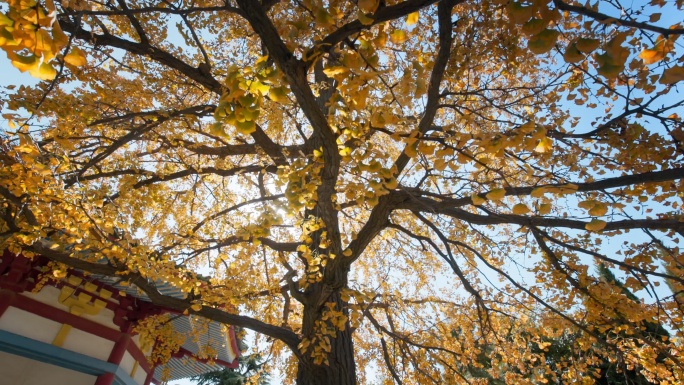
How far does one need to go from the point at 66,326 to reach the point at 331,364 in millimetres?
4434

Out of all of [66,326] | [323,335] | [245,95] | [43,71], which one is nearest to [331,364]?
[323,335]

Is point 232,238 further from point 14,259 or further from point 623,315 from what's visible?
point 623,315

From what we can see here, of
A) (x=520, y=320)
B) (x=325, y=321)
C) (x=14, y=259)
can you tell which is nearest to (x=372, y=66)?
(x=325, y=321)

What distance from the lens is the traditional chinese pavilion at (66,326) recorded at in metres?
4.75

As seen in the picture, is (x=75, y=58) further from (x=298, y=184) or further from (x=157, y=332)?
(x=157, y=332)

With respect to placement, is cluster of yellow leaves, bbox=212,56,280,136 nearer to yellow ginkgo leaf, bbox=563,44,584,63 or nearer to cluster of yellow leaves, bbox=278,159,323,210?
cluster of yellow leaves, bbox=278,159,323,210

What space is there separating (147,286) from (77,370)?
323cm

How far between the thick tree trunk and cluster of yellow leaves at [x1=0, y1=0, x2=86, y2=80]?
2.99 meters

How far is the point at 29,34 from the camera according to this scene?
106 cm

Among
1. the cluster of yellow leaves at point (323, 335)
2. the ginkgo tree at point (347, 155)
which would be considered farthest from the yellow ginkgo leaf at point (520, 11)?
the cluster of yellow leaves at point (323, 335)

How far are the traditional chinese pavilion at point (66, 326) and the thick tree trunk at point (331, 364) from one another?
2.07 meters

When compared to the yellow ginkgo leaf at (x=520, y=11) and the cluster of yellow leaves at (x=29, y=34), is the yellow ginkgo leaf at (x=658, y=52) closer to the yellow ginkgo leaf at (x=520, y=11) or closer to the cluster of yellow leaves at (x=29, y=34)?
the yellow ginkgo leaf at (x=520, y=11)

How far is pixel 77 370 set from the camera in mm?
5305

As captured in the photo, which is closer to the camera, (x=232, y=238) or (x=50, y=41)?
(x=50, y=41)
